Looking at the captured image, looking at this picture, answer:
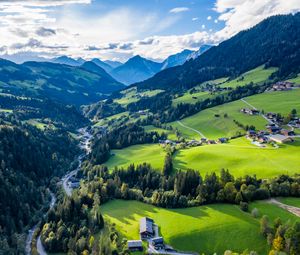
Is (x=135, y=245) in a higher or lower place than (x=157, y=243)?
higher

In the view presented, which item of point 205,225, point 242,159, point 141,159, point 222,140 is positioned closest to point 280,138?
point 242,159

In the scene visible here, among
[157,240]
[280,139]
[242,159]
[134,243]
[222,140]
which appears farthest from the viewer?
[222,140]

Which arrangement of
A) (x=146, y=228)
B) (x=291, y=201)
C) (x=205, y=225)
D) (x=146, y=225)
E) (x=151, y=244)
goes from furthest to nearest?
(x=291, y=201)
(x=146, y=225)
(x=205, y=225)
(x=146, y=228)
(x=151, y=244)

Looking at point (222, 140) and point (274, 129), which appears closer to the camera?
point (274, 129)

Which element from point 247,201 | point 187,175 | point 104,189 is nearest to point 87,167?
point 104,189

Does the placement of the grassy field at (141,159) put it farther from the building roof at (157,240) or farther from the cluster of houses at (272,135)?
the building roof at (157,240)

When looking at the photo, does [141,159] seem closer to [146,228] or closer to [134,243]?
[146,228]

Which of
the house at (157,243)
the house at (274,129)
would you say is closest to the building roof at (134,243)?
the house at (157,243)
